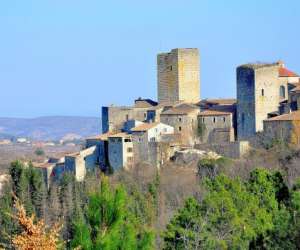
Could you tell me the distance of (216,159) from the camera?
4119 cm

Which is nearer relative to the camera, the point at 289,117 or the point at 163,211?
the point at 163,211

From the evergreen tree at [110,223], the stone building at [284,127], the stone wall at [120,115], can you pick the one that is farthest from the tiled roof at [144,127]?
the evergreen tree at [110,223]

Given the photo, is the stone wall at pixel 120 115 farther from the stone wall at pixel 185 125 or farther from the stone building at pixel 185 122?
the stone wall at pixel 185 125

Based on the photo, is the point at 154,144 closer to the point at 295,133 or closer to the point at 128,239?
the point at 295,133

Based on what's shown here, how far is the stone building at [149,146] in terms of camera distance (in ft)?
142

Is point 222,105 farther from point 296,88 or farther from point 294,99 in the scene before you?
point 294,99

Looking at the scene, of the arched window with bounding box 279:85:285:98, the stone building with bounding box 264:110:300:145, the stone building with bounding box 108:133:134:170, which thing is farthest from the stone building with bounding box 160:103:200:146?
the stone building with bounding box 264:110:300:145

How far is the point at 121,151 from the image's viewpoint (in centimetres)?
Answer: 4350

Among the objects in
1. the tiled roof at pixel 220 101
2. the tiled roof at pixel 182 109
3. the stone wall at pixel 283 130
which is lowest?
the stone wall at pixel 283 130

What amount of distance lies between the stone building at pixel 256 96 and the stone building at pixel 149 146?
3262 millimetres

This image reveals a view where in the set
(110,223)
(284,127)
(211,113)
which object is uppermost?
(211,113)

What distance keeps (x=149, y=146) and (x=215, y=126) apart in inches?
115

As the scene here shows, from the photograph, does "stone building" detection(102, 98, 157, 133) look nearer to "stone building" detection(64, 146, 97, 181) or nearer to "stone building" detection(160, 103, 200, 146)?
"stone building" detection(64, 146, 97, 181)

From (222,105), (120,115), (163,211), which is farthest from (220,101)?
(163,211)
